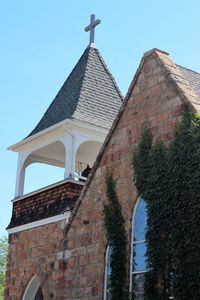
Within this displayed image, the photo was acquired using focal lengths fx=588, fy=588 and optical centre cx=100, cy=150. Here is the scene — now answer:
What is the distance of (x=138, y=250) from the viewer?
41.2 feet

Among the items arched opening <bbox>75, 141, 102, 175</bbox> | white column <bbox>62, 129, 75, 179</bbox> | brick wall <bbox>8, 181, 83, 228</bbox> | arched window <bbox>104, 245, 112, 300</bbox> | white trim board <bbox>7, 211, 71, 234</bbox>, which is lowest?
arched window <bbox>104, 245, 112, 300</bbox>

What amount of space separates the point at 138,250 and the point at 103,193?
6.36 feet

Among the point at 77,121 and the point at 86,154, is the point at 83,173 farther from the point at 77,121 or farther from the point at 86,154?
the point at 77,121

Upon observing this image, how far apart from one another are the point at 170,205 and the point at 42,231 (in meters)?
5.87

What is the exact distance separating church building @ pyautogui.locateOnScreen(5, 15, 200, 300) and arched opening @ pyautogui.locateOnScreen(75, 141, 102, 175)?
0.03m

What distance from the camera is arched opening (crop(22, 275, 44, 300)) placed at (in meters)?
16.7

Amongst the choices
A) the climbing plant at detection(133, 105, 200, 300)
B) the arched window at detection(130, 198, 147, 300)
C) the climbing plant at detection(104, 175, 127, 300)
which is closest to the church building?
the arched window at detection(130, 198, 147, 300)

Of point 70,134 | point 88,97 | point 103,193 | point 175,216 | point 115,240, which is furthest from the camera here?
point 88,97

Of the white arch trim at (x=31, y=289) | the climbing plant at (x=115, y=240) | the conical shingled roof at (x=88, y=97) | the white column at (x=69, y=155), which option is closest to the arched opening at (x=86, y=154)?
the conical shingled roof at (x=88, y=97)

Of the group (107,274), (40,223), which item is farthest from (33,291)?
(107,274)

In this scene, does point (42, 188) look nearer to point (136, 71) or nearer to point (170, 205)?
point (136, 71)

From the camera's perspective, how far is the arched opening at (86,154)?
1800 centimetres

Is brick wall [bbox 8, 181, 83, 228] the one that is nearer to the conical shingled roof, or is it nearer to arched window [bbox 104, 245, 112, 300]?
the conical shingled roof

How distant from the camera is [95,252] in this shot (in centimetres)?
1377
